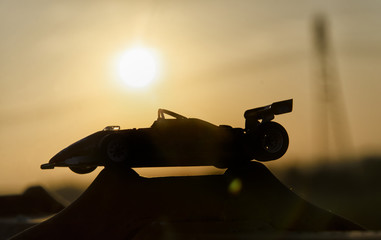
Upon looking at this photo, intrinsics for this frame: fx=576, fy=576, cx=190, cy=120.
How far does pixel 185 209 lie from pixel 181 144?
174cm

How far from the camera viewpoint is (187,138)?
15.5m

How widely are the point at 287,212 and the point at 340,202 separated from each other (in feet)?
169

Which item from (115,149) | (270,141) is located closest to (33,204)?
(115,149)

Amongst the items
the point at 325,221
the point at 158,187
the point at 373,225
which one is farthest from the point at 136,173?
the point at 373,225

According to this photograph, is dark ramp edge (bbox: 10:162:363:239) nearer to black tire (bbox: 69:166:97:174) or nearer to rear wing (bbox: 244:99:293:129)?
black tire (bbox: 69:166:97:174)

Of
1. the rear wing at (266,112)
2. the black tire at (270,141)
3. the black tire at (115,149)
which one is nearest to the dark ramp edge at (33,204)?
the black tire at (115,149)

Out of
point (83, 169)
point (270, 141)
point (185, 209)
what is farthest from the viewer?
point (83, 169)

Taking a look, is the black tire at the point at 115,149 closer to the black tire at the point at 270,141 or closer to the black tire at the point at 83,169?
the black tire at the point at 83,169

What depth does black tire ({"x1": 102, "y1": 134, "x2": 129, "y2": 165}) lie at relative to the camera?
15047 millimetres

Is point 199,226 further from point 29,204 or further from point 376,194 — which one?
point 376,194

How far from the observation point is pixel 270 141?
15.7 metres

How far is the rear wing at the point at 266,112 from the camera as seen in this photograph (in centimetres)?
1588

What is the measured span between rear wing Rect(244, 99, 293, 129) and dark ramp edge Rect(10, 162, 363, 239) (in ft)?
3.96

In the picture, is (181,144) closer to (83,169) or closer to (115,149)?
(115,149)
